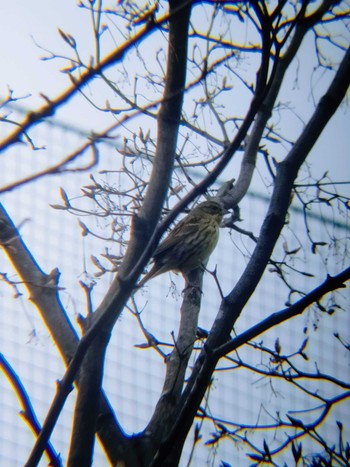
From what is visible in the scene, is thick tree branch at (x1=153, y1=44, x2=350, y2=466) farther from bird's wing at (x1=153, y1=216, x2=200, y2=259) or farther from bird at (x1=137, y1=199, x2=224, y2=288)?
bird's wing at (x1=153, y1=216, x2=200, y2=259)

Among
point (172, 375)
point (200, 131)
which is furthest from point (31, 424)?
point (200, 131)

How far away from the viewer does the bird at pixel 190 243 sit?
556cm

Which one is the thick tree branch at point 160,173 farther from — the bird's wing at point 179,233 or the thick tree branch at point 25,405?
the bird's wing at point 179,233

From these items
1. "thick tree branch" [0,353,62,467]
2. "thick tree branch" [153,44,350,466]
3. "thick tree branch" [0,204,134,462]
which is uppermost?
"thick tree branch" [153,44,350,466]

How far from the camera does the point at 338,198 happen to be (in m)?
4.52

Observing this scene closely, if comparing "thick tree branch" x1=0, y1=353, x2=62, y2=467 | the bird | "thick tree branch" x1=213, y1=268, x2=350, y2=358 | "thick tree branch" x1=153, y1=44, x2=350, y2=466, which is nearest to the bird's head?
the bird

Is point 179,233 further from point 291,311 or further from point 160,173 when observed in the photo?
point 291,311

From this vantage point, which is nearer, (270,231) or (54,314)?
(54,314)

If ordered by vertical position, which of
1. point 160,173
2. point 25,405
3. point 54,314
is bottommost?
point 25,405

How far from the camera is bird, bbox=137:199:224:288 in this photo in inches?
219

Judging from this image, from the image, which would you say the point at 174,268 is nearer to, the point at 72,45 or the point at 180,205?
the point at 72,45

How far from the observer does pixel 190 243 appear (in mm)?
5895

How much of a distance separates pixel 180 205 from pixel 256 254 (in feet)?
3.71

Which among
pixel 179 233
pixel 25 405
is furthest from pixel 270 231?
pixel 179 233
